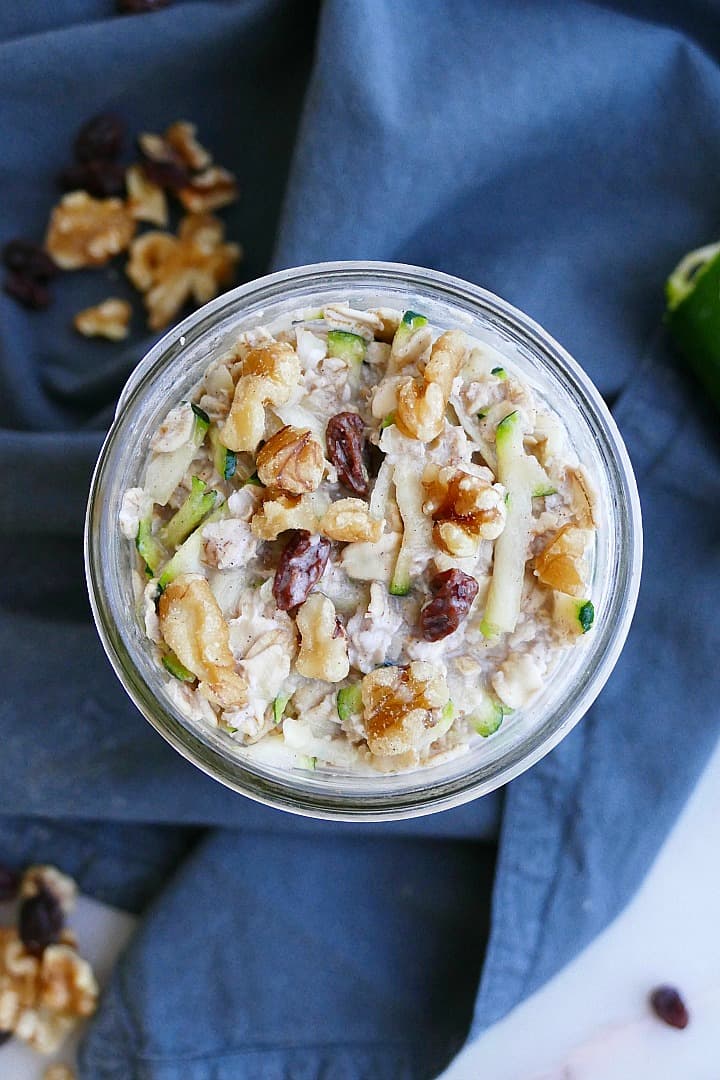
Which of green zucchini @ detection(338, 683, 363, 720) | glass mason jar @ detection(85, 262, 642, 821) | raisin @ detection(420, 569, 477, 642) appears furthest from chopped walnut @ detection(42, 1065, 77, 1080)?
raisin @ detection(420, 569, 477, 642)

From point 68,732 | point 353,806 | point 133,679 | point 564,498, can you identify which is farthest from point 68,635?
point 564,498

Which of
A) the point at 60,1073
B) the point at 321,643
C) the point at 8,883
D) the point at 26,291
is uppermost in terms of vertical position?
the point at 321,643

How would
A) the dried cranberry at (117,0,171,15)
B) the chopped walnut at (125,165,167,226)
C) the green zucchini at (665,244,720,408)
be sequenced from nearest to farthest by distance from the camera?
the green zucchini at (665,244,720,408)
the dried cranberry at (117,0,171,15)
the chopped walnut at (125,165,167,226)

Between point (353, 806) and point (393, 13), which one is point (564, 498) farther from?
point (393, 13)

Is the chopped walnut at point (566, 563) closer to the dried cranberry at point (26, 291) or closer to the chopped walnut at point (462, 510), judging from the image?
the chopped walnut at point (462, 510)

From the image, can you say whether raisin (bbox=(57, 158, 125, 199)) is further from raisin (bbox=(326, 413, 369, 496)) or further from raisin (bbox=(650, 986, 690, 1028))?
raisin (bbox=(650, 986, 690, 1028))

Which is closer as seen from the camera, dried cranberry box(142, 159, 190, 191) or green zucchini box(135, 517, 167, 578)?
green zucchini box(135, 517, 167, 578)

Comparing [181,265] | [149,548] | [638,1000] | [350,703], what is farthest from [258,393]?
[638,1000]

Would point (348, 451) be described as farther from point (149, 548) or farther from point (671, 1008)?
point (671, 1008)
